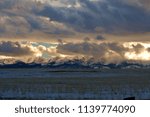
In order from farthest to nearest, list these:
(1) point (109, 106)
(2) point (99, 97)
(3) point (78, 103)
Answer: (2) point (99, 97)
(3) point (78, 103)
(1) point (109, 106)

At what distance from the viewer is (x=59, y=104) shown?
27.8 meters

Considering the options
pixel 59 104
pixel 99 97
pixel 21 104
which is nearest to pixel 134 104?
pixel 59 104

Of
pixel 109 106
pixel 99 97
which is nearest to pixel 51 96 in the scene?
pixel 99 97

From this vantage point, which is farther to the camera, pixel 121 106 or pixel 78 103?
pixel 78 103

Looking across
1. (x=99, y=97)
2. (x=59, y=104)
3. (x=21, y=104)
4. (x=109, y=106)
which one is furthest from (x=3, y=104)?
(x=99, y=97)

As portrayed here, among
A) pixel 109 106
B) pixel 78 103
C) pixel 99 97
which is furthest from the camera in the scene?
pixel 99 97

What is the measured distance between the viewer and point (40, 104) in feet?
91.7

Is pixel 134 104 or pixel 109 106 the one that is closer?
pixel 109 106

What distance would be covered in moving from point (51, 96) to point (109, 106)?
2380 centimetres

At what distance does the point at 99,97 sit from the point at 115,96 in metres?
1.86

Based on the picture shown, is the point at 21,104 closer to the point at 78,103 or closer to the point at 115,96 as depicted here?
the point at 78,103

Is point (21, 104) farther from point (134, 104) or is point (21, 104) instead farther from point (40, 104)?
point (134, 104)

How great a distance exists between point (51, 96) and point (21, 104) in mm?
21945

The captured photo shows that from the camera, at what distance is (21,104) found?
92.4ft
